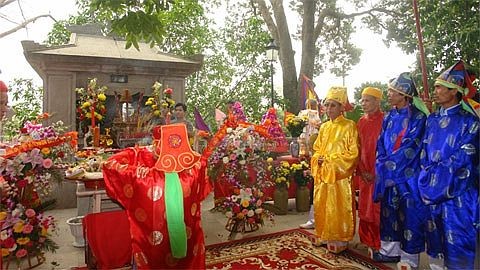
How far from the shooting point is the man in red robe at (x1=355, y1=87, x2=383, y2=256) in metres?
3.51

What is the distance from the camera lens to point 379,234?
11.4ft

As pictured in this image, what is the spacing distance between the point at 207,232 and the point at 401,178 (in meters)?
2.34

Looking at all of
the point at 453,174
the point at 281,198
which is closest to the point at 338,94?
the point at 453,174

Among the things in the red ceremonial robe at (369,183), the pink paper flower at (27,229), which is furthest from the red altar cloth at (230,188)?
the pink paper flower at (27,229)

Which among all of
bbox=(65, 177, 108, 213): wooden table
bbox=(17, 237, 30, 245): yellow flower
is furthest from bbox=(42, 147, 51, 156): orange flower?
bbox=(17, 237, 30, 245): yellow flower

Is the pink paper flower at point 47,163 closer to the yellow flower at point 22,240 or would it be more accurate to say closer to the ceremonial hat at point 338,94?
the yellow flower at point 22,240

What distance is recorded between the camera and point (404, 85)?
320cm

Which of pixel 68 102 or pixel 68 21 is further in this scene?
pixel 68 21

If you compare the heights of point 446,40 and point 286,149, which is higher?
point 446,40

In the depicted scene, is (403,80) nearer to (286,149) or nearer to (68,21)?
(286,149)

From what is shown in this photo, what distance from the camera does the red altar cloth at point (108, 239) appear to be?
3.09 meters

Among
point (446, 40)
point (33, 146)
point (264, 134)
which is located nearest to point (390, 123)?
point (264, 134)

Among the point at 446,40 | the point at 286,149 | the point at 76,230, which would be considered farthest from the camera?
the point at 286,149

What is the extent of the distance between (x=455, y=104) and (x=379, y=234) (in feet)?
4.67
